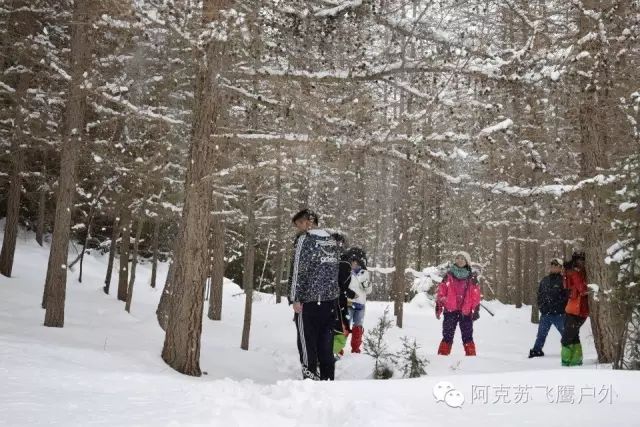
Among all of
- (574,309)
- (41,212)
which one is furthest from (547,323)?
(41,212)

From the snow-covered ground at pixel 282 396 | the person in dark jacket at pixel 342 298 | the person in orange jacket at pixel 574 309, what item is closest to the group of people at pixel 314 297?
the snow-covered ground at pixel 282 396

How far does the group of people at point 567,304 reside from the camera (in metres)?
9.91

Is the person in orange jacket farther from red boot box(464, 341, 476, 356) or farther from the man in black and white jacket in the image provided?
the man in black and white jacket

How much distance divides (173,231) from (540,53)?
19.2m

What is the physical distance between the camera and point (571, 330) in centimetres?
1001

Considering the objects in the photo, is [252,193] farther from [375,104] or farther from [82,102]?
[375,104]

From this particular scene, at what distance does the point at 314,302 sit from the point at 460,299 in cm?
430

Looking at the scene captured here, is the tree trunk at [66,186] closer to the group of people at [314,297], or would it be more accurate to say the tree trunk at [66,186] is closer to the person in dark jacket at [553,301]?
the group of people at [314,297]

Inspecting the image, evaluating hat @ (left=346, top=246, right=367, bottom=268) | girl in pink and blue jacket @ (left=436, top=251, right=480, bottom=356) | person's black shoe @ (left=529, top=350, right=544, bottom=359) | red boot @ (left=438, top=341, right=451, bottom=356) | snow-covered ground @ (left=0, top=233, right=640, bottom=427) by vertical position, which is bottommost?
person's black shoe @ (left=529, top=350, right=544, bottom=359)

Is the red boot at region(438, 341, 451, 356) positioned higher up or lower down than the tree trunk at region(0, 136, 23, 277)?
lower down

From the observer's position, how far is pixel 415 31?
6.98m

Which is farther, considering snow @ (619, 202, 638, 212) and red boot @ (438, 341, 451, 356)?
red boot @ (438, 341, 451, 356)

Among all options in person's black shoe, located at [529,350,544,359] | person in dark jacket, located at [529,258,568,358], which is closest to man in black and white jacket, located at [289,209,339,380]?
person in dark jacket, located at [529,258,568,358]

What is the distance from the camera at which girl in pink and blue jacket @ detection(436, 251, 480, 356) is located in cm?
984
